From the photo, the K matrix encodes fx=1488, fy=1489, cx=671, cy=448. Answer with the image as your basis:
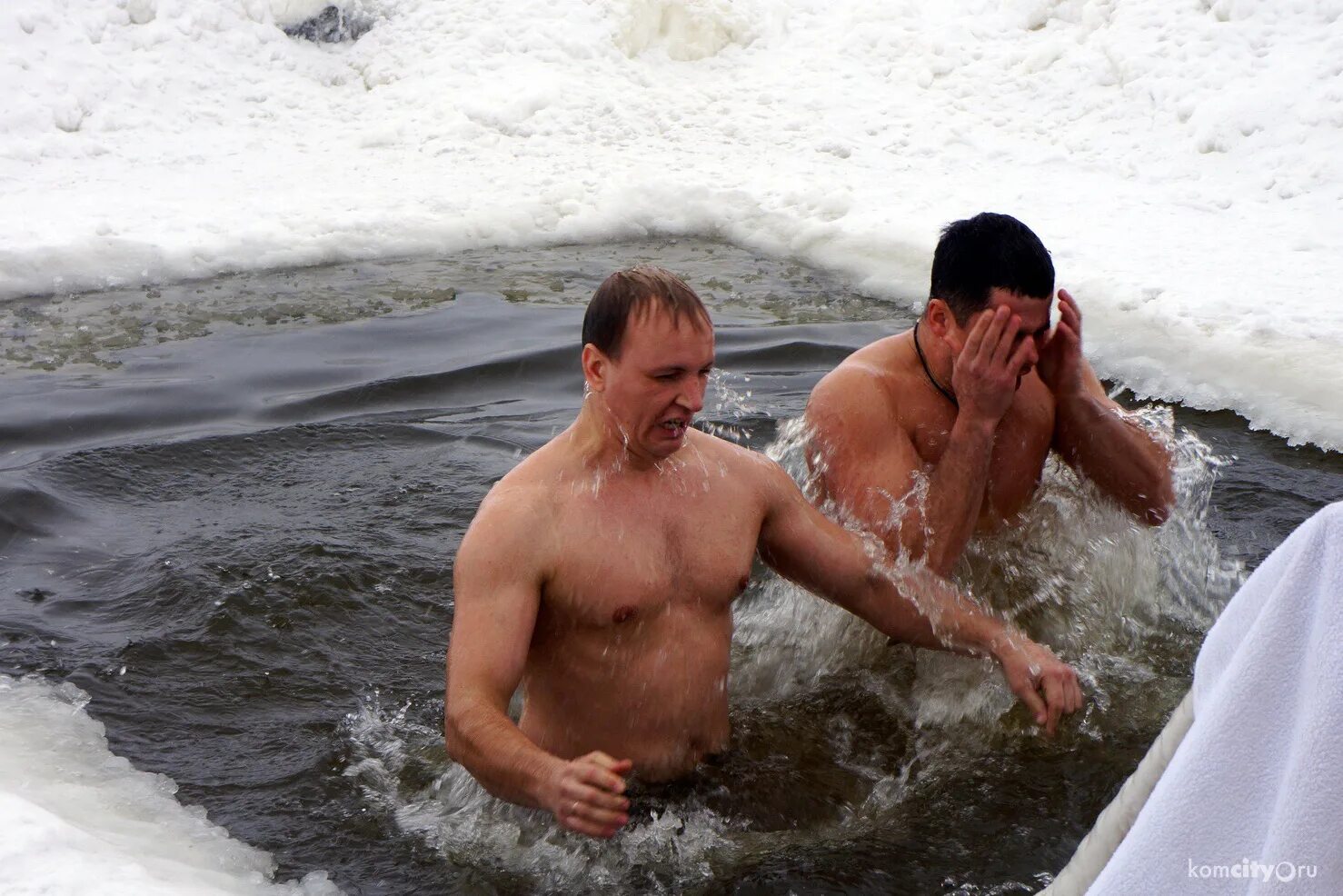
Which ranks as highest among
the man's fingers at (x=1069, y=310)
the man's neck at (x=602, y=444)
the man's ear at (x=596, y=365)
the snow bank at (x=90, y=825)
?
the man's fingers at (x=1069, y=310)

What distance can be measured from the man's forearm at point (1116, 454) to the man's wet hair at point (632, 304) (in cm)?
139

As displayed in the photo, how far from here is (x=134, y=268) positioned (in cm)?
724

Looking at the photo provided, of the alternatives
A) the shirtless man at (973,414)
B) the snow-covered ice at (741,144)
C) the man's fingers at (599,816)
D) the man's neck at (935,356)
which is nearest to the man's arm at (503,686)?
the man's fingers at (599,816)

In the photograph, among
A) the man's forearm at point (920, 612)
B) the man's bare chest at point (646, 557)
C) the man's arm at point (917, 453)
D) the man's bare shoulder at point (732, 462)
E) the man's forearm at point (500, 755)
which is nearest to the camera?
the man's forearm at point (500, 755)

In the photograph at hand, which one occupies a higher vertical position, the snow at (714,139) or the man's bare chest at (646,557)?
the snow at (714,139)

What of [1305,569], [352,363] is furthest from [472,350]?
[1305,569]

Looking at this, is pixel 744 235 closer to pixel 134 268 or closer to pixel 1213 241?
pixel 1213 241

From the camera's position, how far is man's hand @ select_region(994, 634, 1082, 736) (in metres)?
3.04

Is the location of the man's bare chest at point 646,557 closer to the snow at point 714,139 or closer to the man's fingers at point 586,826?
the man's fingers at point 586,826

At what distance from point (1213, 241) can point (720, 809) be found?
460cm

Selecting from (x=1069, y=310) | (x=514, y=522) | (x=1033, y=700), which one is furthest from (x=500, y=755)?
(x=1069, y=310)

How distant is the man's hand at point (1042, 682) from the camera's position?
3.04m

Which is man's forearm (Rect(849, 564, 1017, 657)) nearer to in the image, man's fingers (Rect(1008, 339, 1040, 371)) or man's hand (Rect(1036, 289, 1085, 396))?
man's fingers (Rect(1008, 339, 1040, 371))

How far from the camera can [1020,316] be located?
11.4 feet
